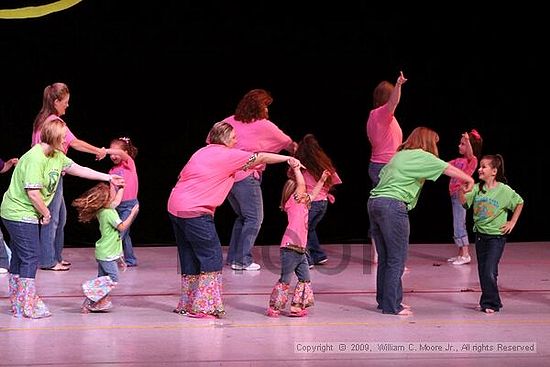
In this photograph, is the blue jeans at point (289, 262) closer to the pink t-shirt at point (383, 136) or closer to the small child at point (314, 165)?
the small child at point (314, 165)

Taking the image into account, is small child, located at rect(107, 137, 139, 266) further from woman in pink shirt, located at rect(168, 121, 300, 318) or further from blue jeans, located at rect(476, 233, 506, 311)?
blue jeans, located at rect(476, 233, 506, 311)

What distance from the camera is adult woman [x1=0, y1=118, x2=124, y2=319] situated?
7.80 metres

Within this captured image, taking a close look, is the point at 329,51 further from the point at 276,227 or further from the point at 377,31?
the point at 276,227

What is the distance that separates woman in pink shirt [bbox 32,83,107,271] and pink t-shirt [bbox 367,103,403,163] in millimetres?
2186

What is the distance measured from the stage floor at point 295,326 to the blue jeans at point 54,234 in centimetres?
14

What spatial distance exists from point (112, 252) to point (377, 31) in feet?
14.2

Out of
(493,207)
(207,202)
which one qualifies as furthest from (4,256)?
(493,207)

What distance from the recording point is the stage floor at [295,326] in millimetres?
6809

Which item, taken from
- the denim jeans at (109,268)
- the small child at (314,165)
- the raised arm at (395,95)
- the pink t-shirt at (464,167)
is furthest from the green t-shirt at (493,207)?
the denim jeans at (109,268)

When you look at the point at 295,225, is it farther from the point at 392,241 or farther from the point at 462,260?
the point at 462,260

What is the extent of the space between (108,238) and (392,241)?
194 cm

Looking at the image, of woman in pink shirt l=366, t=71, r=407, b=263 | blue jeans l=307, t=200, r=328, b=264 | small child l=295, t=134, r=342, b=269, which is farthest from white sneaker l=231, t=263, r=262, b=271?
woman in pink shirt l=366, t=71, r=407, b=263

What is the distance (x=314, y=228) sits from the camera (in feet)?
32.9

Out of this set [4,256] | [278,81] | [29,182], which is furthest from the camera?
[278,81]
